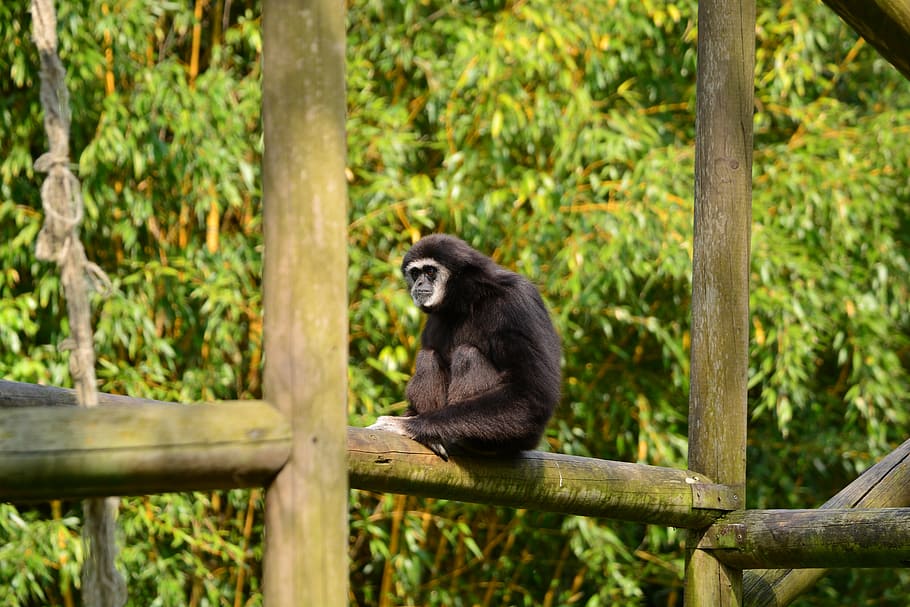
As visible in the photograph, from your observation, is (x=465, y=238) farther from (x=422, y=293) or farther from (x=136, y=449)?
(x=136, y=449)

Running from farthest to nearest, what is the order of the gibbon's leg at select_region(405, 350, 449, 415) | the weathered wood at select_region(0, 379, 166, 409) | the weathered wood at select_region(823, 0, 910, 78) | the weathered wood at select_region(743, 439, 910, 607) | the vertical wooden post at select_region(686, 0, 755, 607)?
the gibbon's leg at select_region(405, 350, 449, 415) < the weathered wood at select_region(743, 439, 910, 607) < the vertical wooden post at select_region(686, 0, 755, 607) < the weathered wood at select_region(823, 0, 910, 78) < the weathered wood at select_region(0, 379, 166, 409)

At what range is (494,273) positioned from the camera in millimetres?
3564

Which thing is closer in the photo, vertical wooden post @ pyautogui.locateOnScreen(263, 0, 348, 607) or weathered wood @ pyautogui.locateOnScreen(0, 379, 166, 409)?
vertical wooden post @ pyautogui.locateOnScreen(263, 0, 348, 607)

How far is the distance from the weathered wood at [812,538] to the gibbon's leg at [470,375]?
2.80ft

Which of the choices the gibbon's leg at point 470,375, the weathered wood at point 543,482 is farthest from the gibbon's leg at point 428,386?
the weathered wood at point 543,482

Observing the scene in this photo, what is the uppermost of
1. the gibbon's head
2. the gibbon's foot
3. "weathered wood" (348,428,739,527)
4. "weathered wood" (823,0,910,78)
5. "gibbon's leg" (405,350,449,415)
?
"weathered wood" (823,0,910,78)

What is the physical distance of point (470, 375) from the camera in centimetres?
342

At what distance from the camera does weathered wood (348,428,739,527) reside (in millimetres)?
2562

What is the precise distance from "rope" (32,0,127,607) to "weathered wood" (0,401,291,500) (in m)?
0.07

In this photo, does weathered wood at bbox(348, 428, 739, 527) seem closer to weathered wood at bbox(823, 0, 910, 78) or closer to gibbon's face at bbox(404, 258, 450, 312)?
gibbon's face at bbox(404, 258, 450, 312)

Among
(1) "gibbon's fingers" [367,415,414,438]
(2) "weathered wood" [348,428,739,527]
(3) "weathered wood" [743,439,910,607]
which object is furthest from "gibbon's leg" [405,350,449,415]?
(3) "weathered wood" [743,439,910,607]

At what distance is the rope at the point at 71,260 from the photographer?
5.04ft

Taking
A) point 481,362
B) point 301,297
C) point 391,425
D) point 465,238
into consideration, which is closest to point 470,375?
point 481,362

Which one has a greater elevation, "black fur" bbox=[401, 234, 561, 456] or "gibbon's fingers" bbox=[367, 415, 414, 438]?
"black fur" bbox=[401, 234, 561, 456]
